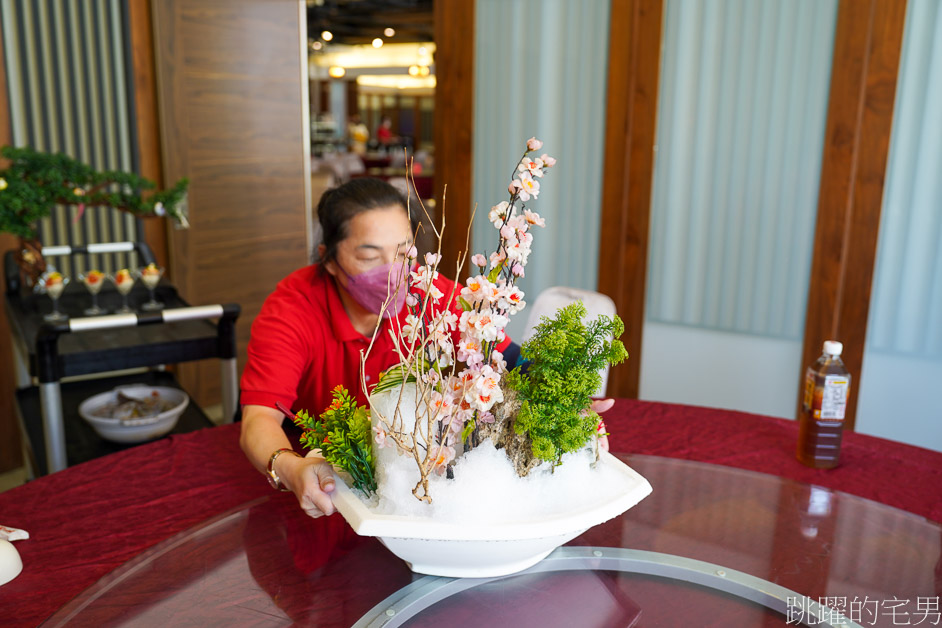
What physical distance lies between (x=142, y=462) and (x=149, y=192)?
2282 mm

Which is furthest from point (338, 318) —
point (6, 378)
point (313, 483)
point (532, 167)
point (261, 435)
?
point (6, 378)

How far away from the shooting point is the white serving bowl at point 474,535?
3.03ft

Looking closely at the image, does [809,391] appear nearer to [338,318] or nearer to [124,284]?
[338,318]

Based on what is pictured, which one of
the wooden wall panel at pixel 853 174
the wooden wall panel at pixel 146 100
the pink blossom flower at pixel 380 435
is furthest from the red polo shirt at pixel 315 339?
the wooden wall panel at pixel 146 100

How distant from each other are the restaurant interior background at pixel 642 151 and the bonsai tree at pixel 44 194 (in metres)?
0.49

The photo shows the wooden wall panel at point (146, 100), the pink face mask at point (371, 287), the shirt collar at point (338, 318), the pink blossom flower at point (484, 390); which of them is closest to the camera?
the pink blossom flower at point (484, 390)

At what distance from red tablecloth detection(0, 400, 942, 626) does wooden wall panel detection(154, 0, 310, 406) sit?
7.10 feet

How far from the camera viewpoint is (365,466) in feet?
3.27

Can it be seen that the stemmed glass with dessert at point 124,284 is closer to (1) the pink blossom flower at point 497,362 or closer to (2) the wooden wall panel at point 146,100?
(2) the wooden wall panel at point 146,100

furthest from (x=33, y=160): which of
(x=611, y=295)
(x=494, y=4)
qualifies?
(x=611, y=295)

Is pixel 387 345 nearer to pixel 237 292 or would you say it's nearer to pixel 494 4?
pixel 494 4

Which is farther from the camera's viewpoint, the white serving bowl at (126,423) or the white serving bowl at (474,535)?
the white serving bowl at (126,423)

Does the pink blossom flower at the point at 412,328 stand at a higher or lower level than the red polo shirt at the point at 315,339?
higher

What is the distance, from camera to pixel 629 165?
299 cm
